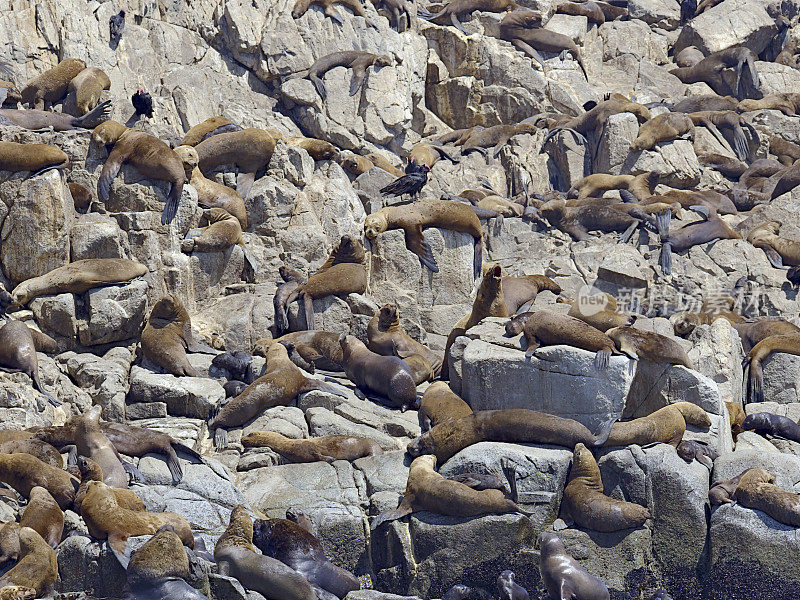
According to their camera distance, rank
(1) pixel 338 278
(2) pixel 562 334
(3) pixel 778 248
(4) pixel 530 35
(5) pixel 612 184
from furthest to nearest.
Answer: (4) pixel 530 35
(5) pixel 612 184
(3) pixel 778 248
(1) pixel 338 278
(2) pixel 562 334

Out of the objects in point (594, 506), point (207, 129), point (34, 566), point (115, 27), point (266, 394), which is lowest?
point (266, 394)

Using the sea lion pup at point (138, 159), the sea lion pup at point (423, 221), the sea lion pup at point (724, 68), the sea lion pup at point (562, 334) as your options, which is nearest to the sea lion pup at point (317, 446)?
the sea lion pup at point (562, 334)

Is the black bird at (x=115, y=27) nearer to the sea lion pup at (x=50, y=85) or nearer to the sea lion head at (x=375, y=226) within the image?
the sea lion pup at (x=50, y=85)

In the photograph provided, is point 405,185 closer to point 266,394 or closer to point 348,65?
point 348,65

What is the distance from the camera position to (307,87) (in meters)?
22.2

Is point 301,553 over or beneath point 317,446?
over

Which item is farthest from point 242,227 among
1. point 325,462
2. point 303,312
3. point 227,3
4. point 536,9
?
point 536,9

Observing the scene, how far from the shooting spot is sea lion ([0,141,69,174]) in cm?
1426

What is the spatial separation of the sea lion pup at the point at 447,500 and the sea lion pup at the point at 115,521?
2.01 m

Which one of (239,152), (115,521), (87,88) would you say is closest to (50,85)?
(87,88)

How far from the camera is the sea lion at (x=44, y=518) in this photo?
31.1ft

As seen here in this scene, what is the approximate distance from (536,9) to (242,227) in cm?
1543

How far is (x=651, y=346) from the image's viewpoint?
12414 millimetres

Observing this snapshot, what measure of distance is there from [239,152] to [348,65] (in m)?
6.08
